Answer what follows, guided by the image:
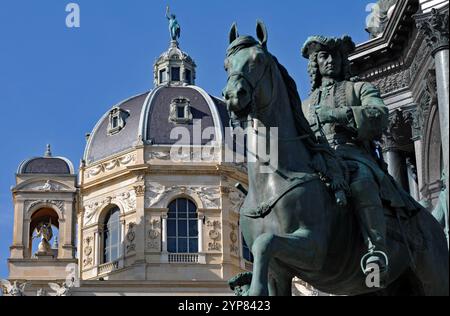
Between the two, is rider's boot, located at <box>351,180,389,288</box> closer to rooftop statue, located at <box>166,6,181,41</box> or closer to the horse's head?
the horse's head

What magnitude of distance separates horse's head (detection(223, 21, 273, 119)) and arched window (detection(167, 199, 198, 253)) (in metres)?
64.8

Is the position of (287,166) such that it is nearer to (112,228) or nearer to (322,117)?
(322,117)

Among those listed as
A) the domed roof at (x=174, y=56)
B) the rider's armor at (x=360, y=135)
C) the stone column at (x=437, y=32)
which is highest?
the domed roof at (x=174, y=56)

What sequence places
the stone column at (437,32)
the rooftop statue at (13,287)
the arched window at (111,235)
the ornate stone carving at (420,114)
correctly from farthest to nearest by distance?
the arched window at (111,235), the rooftop statue at (13,287), the ornate stone carving at (420,114), the stone column at (437,32)

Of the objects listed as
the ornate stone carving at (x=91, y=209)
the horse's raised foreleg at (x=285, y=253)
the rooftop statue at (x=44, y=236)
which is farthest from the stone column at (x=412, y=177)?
the ornate stone carving at (x=91, y=209)

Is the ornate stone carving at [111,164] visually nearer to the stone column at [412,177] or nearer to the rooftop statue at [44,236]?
the rooftop statue at [44,236]

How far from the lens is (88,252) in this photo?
77.8 metres

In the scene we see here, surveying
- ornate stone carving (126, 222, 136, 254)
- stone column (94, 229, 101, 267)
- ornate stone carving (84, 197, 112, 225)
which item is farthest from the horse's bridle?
ornate stone carving (84, 197, 112, 225)

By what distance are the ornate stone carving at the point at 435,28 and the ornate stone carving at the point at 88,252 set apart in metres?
58.0

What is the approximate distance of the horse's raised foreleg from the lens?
10297mm

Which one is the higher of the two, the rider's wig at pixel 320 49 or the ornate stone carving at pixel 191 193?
the ornate stone carving at pixel 191 193

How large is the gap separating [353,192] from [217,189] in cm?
6513

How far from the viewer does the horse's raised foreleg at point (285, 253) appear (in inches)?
405
